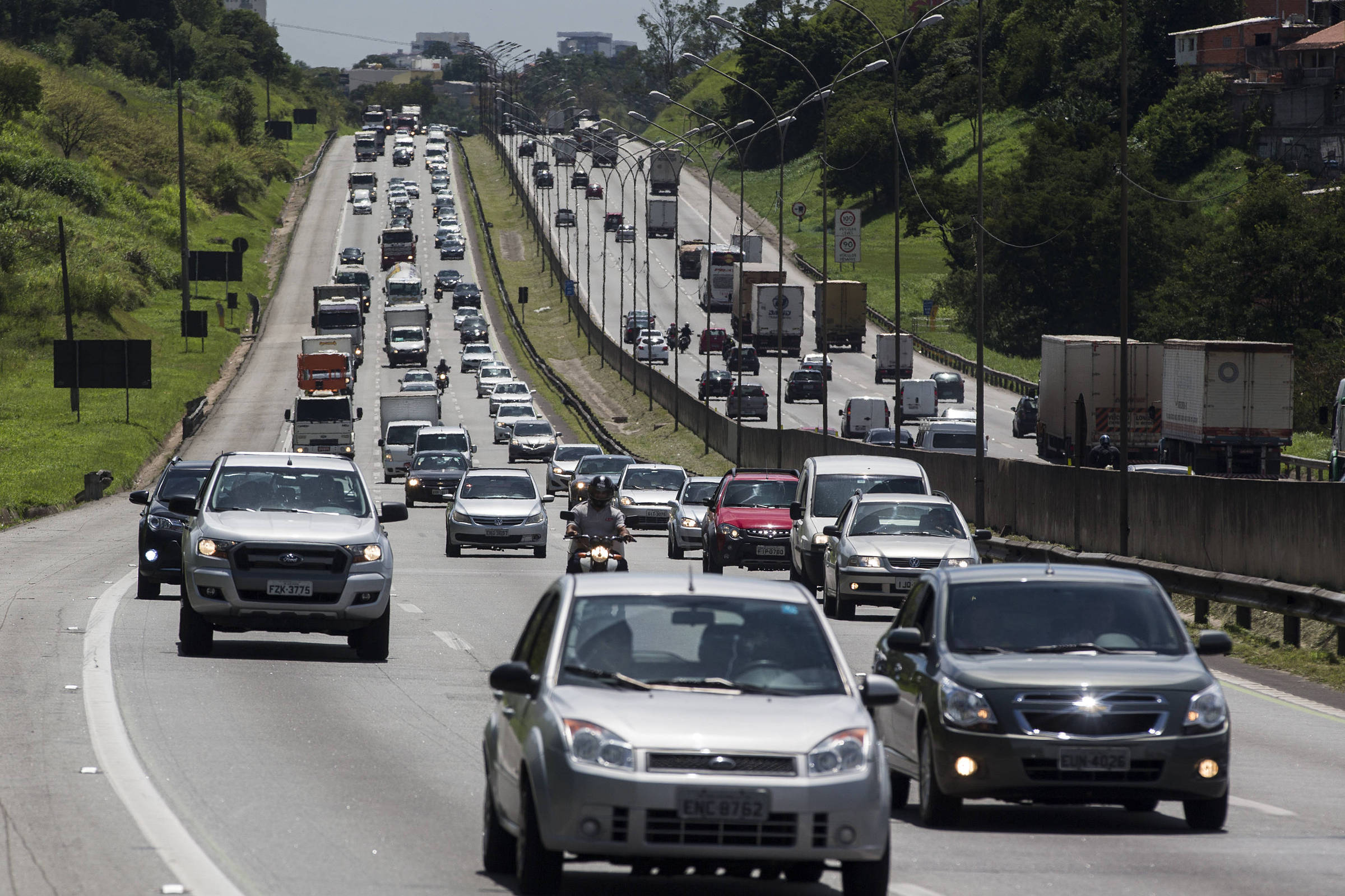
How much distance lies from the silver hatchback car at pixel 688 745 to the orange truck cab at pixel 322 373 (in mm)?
74644

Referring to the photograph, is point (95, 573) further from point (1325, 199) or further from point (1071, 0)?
point (1071, 0)

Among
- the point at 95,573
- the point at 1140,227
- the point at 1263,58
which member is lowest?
the point at 95,573

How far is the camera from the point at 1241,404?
159 ft

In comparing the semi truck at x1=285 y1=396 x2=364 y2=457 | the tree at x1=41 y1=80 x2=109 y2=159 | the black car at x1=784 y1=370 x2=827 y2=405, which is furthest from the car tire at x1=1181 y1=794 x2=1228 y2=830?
the tree at x1=41 y1=80 x2=109 y2=159

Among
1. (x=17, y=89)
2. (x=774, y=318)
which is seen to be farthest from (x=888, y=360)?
(x=17, y=89)

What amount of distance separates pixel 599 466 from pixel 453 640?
99.3 ft

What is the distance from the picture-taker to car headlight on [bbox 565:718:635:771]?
312 inches

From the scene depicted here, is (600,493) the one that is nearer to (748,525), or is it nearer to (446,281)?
(748,525)

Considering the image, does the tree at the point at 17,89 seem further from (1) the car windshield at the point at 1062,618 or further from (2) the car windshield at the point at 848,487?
(1) the car windshield at the point at 1062,618

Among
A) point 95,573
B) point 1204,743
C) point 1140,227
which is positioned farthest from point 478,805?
point 1140,227

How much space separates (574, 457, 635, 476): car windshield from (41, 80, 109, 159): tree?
9710 centimetres

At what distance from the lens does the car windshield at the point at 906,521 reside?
24.9 meters

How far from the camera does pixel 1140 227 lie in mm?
109625

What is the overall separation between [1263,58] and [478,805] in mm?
128308
